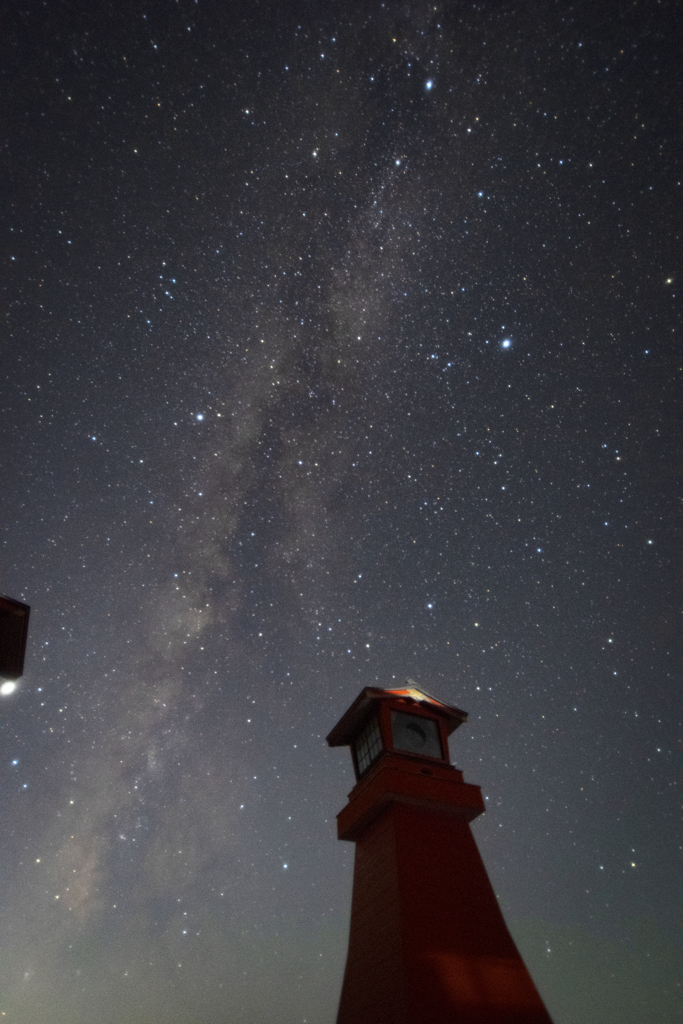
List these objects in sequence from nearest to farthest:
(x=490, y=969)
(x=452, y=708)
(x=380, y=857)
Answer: (x=490, y=969), (x=380, y=857), (x=452, y=708)

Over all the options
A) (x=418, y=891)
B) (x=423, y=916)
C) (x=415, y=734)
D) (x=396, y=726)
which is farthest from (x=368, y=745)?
(x=423, y=916)

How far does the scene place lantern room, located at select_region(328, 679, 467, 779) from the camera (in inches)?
554

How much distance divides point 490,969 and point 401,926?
187cm

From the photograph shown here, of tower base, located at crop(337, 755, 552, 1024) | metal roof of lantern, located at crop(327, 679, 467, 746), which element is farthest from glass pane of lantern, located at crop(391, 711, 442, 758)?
tower base, located at crop(337, 755, 552, 1024)

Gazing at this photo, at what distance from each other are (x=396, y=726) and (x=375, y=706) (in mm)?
738

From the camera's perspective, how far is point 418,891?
11.4m

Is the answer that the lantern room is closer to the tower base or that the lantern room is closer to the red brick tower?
the red brick tower

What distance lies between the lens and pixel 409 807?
12.7 meters

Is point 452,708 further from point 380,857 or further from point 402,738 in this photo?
point 380,857

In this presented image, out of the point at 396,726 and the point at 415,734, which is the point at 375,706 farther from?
the point at 415,734

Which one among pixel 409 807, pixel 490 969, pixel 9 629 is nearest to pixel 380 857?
pixel 409 807

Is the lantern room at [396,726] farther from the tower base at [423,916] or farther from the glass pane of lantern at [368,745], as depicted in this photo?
the tower base at [423,916]

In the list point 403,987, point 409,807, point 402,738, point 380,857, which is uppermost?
point 402,738

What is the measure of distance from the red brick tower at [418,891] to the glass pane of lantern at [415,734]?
0.03 meters
